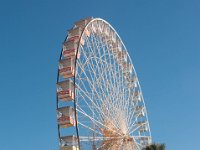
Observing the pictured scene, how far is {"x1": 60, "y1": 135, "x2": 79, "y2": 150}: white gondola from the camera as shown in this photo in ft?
97.5

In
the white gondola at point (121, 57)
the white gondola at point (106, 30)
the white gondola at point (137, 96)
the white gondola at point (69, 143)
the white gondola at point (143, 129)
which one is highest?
the white gondola at point (106, 30)

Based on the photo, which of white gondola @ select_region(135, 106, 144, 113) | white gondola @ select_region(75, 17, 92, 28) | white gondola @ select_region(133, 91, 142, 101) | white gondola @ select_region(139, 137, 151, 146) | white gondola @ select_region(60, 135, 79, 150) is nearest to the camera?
white gondola @ select_region(60, 135, 79, 150)

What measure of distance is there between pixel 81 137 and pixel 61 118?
2270mm

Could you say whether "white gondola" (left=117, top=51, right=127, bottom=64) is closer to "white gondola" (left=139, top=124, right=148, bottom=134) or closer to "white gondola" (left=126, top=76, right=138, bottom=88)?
"white gondola" (left=126, top=76, right=138, bottom=88)

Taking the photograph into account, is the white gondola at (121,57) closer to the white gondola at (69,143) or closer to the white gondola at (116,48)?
the white gondola at (116,48)

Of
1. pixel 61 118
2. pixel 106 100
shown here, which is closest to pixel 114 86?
pixel 106 100

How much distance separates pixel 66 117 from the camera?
1192 inches

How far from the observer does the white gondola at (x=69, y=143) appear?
2973 centimetres

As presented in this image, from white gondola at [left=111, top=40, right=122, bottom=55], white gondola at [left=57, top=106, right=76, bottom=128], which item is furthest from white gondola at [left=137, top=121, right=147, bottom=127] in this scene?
white gondola at [left=57, top=106, right=76, bottom=128]

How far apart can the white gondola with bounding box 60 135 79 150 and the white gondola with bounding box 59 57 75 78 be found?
4.68m

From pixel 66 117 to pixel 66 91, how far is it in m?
1.96

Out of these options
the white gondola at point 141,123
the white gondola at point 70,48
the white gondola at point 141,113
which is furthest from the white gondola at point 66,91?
the white gondola at point 141,113

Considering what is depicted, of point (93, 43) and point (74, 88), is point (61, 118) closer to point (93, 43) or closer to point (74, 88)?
point (74, 88)

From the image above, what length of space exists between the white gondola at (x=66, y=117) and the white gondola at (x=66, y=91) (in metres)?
0.87
